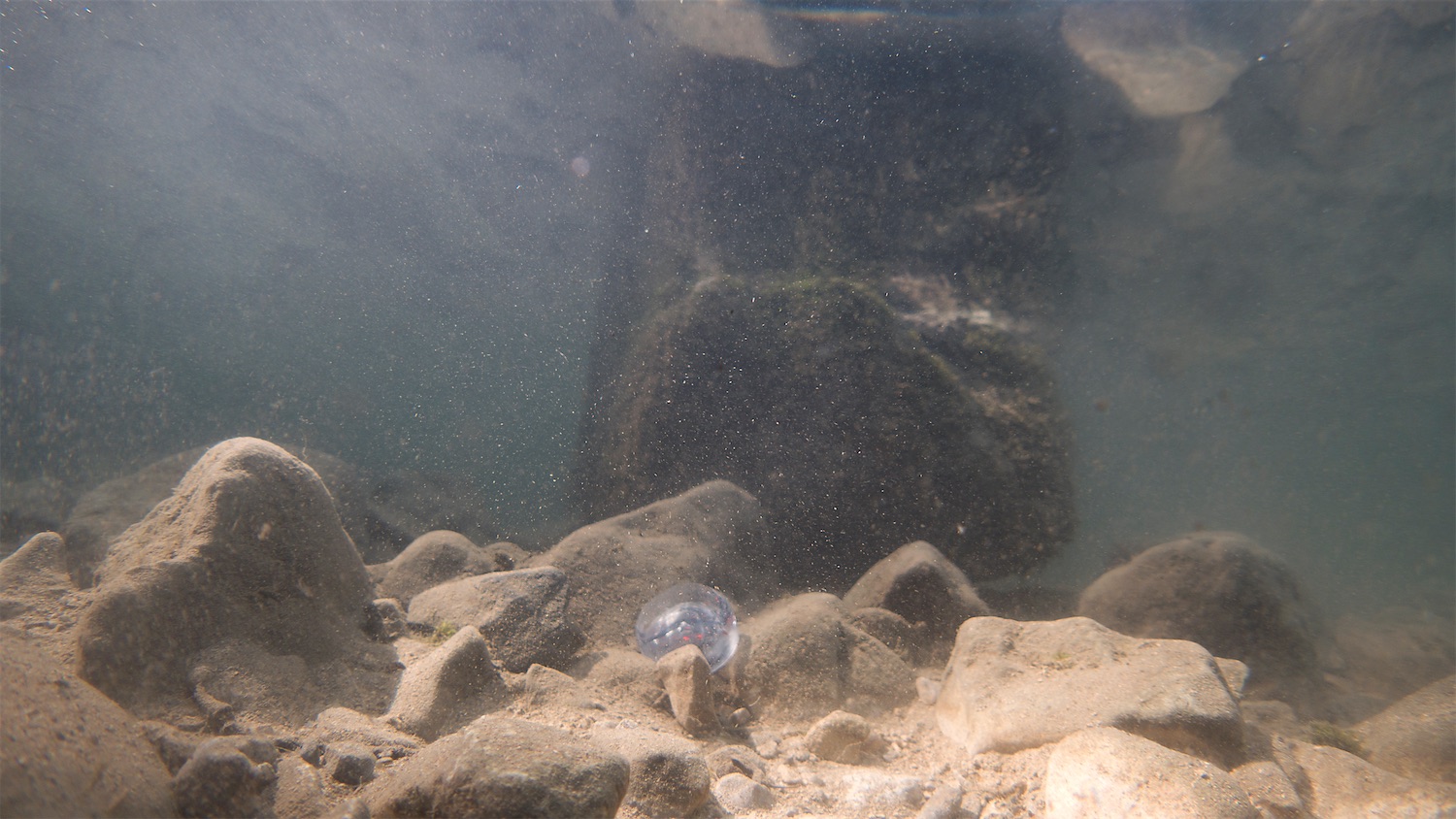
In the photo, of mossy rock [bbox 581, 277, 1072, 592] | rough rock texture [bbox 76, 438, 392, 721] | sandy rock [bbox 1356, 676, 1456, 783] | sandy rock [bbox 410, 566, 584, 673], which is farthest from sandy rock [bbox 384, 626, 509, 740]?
sandy rock [bbox 1356, 676, 1456, 783]

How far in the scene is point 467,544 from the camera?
483 centimetres

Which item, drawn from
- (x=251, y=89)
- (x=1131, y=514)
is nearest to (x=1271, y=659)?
(x=251, y=89)

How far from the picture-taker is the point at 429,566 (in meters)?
4.51

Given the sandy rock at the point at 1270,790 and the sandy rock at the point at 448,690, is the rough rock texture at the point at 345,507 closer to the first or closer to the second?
the sandy rock at the point at 448,690

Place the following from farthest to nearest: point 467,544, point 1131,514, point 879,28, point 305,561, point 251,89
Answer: point 1131,514
point 251,89
point 879,28
point 467,544
point 305,561

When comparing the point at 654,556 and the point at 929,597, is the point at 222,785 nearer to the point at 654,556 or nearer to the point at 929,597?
the point at 654,556

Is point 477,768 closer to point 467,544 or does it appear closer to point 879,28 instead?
point 467,544

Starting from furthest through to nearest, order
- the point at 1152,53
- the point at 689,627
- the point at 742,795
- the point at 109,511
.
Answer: the point at 1152,53, the point at 109,511, the point at 689,627, the point at 742,795

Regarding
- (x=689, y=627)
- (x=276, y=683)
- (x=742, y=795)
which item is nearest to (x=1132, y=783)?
(x=742, y=795)

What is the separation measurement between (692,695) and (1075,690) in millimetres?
1957

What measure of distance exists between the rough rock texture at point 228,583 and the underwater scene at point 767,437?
19 mm

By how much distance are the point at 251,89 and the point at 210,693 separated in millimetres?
21751

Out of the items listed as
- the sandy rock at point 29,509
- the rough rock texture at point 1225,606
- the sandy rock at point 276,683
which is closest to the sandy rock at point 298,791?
the sandy rock at point 276,683

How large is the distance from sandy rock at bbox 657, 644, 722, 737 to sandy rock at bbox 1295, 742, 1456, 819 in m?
2.75
